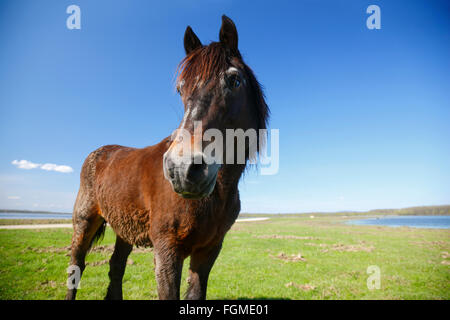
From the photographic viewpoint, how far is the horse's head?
153 cm

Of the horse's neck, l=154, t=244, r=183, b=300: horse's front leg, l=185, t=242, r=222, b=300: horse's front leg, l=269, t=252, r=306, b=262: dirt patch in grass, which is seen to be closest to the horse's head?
the horse's neck

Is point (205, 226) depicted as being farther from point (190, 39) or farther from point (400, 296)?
point (400, 296)

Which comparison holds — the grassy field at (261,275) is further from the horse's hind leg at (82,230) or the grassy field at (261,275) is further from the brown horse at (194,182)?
the brown horse at (194,182)

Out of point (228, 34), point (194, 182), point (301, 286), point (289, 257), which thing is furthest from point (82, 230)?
point (289, 257)

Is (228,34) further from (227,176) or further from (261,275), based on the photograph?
(261,275)

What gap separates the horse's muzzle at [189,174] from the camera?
148cm

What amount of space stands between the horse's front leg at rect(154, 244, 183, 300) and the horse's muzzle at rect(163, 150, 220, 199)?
0.92 meters

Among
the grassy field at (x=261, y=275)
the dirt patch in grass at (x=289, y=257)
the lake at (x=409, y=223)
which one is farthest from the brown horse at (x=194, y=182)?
the lake at (x=409, y=223)

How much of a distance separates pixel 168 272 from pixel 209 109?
1.64 metres

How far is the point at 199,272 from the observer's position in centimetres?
263

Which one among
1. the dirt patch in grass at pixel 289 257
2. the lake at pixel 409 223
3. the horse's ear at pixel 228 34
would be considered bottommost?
the lake at pixel 409 223

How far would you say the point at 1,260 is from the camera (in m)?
7.13

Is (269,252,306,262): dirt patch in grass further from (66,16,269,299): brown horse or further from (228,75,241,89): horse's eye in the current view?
(228,75,241,89): horse's eye
